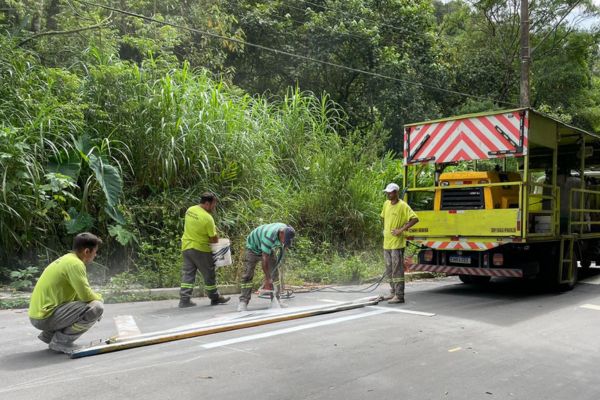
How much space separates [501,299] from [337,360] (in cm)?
466

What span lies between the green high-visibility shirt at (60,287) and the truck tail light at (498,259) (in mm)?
6225

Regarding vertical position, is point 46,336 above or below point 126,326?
above

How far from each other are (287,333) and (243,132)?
6075mm

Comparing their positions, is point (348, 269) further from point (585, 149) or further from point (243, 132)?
point (585, 149)

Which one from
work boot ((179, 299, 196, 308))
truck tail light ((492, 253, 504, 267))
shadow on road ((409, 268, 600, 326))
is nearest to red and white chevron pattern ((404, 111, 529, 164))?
truck tail light ((492, 253, 504, 267))

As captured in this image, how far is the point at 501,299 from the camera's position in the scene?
29.0 ft

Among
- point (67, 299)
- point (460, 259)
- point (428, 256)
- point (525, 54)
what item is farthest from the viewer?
point (525, 54)

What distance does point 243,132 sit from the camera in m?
11.5

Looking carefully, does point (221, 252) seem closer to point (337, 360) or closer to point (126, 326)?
point (126, 326)

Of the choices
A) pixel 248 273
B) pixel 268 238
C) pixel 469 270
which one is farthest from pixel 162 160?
pixel 469 270

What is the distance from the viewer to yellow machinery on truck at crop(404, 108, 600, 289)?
8516 millimetres

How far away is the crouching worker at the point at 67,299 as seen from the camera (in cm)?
511

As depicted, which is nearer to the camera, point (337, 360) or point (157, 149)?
point (337, 360)

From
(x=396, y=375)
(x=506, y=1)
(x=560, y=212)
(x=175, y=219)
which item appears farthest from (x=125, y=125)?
(x=506, y=1)
